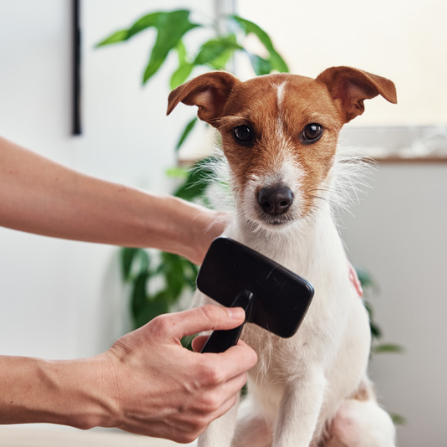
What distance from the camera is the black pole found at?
165 cm

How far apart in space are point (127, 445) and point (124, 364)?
48 centimetres

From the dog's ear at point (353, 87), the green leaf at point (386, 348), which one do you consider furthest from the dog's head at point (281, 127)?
the green leaf at point (386, 348)

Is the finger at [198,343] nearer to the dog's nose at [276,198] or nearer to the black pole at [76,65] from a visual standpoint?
the dog's nose at [276,198]

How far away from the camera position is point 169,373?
72 centimetres

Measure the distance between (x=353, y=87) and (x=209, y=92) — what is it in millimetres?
249

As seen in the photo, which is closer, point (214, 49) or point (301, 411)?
point (301, 411)

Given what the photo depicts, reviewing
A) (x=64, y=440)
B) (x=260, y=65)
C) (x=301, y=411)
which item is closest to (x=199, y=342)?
(x=301, y=411)

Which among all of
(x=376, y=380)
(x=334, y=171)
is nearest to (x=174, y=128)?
(x=376, y=380)

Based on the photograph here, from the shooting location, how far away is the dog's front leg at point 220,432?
923mm

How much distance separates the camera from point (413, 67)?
7.67 feet

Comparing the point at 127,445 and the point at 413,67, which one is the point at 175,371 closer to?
the point at 127,445

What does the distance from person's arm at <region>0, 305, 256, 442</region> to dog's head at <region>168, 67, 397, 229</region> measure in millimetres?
207

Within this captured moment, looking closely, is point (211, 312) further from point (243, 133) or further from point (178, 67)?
point (178, 67)

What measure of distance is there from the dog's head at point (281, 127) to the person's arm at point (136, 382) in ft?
0.68
